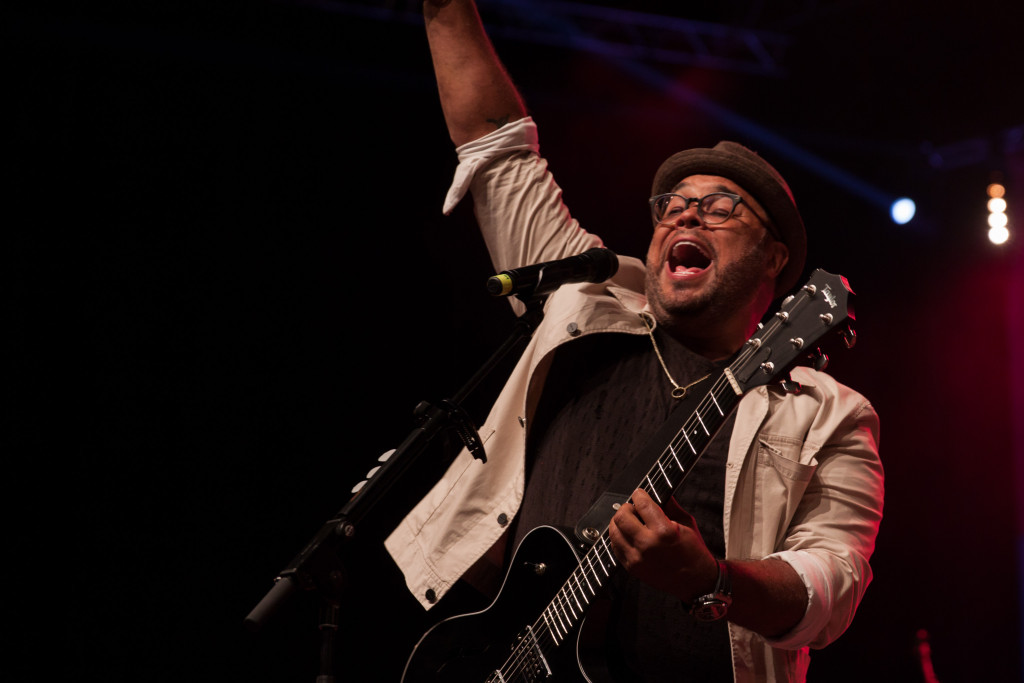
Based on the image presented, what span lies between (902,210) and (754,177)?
11.1ft

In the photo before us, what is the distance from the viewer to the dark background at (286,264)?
364cm

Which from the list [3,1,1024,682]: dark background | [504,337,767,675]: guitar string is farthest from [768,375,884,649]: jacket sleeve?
[3,1,1024,682]: dark background

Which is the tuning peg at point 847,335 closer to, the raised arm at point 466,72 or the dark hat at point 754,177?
the dark hat at point 754,177

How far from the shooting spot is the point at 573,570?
2.08 m

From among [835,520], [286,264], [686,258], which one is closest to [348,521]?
[835,520]

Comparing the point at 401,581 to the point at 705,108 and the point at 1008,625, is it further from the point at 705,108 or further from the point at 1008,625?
the point at 1008,625

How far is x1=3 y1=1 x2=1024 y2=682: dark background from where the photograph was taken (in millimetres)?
→ 3645

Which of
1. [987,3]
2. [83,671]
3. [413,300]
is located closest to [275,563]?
[83,671]

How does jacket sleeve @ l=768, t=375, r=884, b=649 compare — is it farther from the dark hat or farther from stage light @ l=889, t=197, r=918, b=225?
stage light @ l=889, t=197, r=918, b=225

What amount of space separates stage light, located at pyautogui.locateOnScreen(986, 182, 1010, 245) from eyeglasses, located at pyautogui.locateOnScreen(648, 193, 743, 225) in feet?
11.8

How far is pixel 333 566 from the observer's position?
1711 mm

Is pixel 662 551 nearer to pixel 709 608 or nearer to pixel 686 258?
pixel 709 608

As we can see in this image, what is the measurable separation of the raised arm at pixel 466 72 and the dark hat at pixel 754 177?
1.75 ft

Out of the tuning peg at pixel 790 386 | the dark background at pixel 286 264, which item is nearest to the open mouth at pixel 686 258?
the tuning peg at pixel 790 386
